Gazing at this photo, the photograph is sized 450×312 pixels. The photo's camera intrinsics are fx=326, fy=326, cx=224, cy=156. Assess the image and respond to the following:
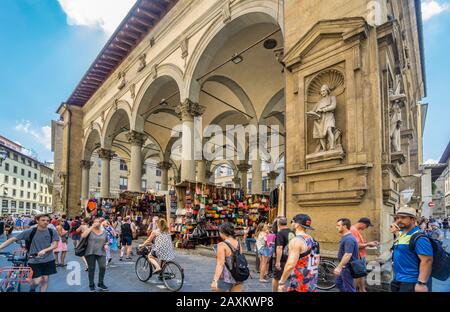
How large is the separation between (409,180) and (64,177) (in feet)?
80.0

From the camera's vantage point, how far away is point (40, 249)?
523cm

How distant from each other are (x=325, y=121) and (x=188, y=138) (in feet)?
23.0

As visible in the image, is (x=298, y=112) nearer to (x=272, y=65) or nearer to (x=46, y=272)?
(x=46, y=272)

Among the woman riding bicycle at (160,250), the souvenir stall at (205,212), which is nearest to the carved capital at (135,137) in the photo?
the souvenir stall at (205,212)

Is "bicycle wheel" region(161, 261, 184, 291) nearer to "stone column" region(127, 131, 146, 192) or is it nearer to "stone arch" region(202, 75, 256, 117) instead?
"stone column" region(127, 131, 146, 192)

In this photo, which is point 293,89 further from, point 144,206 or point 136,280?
point 144,206

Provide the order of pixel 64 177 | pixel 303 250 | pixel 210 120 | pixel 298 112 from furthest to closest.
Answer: pixel 64 177
pixel 210 120
pixel 298 112
pixel 303 250

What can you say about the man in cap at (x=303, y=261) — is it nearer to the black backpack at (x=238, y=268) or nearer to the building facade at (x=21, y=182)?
the black backpack at (x=238, y=268)

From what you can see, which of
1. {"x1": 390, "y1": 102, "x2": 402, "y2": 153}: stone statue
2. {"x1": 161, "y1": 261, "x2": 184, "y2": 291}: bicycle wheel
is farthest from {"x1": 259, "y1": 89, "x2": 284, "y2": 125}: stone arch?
{"x1": 161, "y1": 261, "x2": 184, "y2": 291}: bicycle wheel

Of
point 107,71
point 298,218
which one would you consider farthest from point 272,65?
point 298,218

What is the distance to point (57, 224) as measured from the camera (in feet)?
41.0

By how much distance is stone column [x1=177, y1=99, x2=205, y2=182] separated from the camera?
1339cm

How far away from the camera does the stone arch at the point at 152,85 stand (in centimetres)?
1481

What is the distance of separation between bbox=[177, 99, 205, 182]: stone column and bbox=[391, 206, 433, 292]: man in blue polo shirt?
33.7 ft
